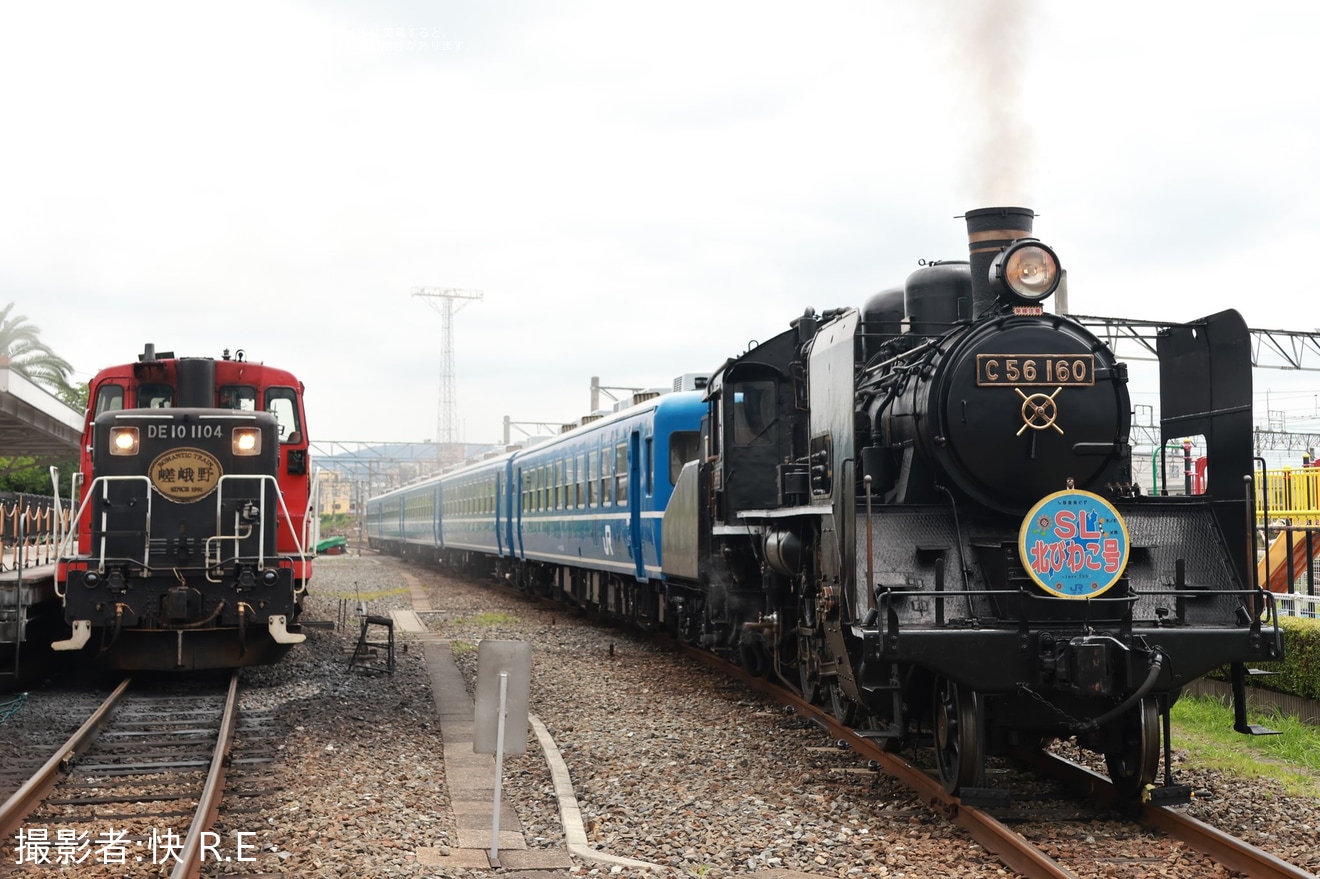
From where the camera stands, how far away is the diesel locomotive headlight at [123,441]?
11.5m

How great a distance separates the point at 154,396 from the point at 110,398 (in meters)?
0.42

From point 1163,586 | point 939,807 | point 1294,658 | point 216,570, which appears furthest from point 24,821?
point 1294,658

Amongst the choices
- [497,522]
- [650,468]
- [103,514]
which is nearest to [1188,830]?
[103,514]

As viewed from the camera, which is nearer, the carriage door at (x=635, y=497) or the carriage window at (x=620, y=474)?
the carriage door at (x=635, y=497)

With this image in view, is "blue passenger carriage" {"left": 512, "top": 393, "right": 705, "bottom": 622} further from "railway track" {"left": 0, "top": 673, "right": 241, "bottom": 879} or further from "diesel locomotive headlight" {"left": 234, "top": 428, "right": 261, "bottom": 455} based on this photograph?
"railway track" {"left": 0, "top": 673, "right": 241, "bottom": 879}

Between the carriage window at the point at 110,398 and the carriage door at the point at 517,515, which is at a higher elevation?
the carriage window at the point at 110,398

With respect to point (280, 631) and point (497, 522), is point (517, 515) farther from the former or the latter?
point (280, 631)

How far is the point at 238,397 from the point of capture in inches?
515

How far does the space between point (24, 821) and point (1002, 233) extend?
6.63 metres

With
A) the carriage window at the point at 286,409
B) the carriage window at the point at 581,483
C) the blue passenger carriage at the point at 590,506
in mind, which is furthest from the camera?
the carriage window at the point at 581,483


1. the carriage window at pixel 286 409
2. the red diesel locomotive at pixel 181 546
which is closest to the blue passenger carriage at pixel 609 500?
the carriage window at pixel 286 409

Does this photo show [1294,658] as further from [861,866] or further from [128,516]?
[128,516]

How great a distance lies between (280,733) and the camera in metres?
9.43

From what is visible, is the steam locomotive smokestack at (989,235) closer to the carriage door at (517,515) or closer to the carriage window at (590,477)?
the carriage window at (590,477)
